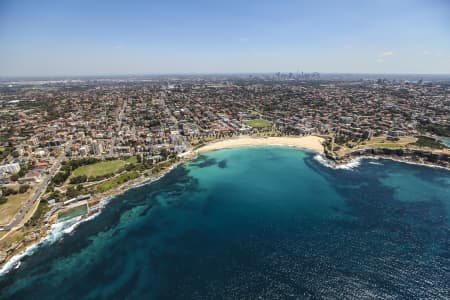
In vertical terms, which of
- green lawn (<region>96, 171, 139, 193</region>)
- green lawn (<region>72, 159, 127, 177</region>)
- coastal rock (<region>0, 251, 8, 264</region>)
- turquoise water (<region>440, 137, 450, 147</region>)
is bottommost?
coastal rock (<region>0, 251, 8, 264</region>)

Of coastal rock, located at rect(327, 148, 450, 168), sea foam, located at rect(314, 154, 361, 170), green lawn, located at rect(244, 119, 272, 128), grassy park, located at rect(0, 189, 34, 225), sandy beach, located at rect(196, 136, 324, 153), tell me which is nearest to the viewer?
grassy park, located at rect(0, 189, 34, 225)

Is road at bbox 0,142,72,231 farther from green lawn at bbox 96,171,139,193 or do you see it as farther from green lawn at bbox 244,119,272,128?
green lawn at bbox 244,119,272,128

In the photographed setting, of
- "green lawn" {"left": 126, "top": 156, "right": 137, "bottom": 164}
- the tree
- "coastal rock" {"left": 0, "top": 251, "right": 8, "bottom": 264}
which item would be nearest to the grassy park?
the tree

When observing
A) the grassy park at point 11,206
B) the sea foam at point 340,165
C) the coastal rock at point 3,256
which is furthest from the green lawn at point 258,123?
the coastal rock at point 3,256

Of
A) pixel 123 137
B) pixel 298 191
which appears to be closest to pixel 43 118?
pixel 123 137

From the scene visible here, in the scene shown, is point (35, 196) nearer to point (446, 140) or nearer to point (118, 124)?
point (118, 124)

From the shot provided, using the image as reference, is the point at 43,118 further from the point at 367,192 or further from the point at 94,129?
the point at 367,192
